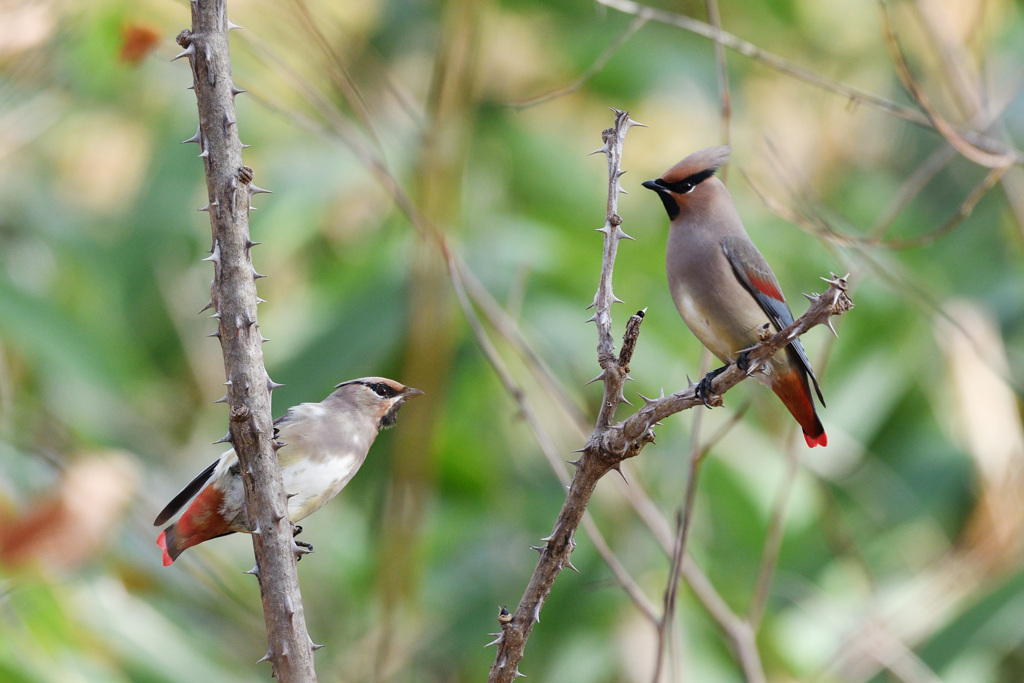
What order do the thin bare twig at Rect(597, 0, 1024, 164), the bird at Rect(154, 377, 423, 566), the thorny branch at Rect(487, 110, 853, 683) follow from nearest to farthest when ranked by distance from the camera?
the thorny branch at Rect(487, 110, 853, 683)
the bird at Rect(154, 377, 423, 566)
the thin bare twig at Rect(597, 0, 1024, 164)

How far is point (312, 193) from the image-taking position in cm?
715

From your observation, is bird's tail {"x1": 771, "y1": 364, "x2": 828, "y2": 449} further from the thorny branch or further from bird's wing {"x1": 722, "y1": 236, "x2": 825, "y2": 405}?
the thorny branch

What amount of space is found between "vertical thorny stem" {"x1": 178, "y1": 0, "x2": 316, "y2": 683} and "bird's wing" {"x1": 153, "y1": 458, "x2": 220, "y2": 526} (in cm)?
65

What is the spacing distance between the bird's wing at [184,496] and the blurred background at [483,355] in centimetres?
183

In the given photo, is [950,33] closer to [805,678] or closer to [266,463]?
[805,678]

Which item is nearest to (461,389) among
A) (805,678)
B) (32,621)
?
(805,678)

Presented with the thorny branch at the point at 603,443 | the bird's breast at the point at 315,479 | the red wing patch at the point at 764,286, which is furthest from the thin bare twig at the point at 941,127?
the bird's breast at the point at 315,479

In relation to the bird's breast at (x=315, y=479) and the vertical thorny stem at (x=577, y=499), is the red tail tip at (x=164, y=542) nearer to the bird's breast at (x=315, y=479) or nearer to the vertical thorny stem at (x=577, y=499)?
the bird's breast at (x=315, y=479)

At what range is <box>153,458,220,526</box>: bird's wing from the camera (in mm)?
2701

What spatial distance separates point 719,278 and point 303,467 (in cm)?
128

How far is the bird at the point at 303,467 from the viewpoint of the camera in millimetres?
2844

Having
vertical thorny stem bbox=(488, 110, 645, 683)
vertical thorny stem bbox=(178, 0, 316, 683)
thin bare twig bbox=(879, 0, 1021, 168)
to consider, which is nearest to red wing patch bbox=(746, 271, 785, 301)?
thin bare twig bbox=(879, 0, 1021, 168)

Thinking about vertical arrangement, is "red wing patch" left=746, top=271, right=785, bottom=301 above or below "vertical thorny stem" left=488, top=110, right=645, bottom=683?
above

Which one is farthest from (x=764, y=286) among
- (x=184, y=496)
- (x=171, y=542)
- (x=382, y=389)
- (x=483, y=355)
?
(x=483, y=355)
